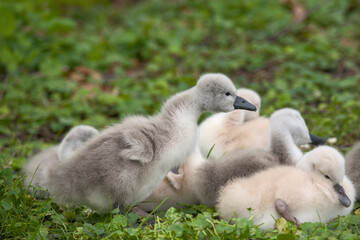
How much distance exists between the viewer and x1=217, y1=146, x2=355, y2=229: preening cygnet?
393 cm

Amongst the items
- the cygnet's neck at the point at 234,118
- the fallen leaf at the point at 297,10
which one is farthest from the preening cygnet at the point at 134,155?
the fallen leaf at the point at 297,10

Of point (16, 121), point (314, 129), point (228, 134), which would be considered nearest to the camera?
point (228, 134)

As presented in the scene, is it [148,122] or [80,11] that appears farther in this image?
[80,11]

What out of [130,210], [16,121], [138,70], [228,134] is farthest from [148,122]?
[138,70]

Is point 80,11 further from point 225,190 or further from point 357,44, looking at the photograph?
point 225,190

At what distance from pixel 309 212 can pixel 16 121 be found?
14.8 feet

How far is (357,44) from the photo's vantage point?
908 centimetres

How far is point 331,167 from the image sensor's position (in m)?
3.99

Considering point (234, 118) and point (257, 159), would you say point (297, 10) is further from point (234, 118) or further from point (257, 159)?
point (257, 159)

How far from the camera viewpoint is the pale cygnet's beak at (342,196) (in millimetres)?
3949

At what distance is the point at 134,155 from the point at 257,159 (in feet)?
3.42

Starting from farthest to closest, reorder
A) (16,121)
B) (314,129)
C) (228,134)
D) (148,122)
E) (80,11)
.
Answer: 1. (80,11)
2. (16,121)
3. (314,129)
4. (228,134)
5. (148,122)

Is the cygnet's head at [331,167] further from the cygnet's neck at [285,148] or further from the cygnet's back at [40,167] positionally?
the cygnet's back at [40,167]

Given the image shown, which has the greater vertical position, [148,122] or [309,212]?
[148,122]
